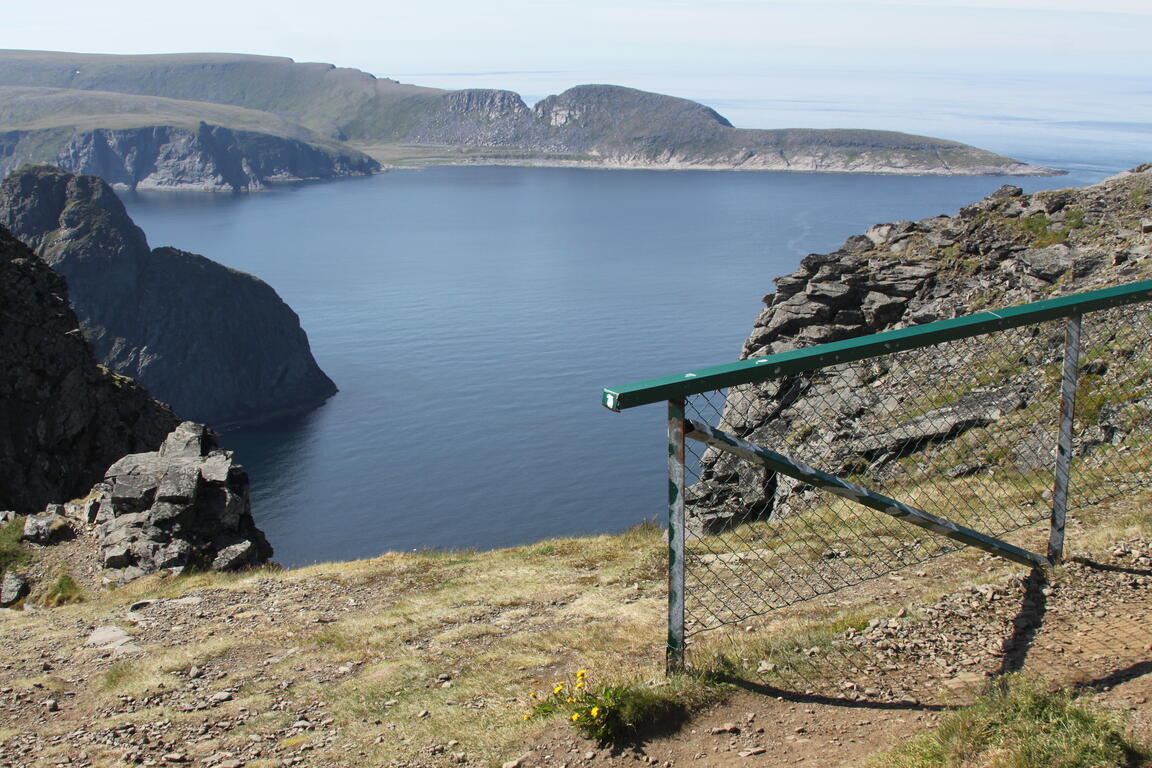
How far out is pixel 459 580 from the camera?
1438 cm

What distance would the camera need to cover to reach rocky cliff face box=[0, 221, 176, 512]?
4825cm

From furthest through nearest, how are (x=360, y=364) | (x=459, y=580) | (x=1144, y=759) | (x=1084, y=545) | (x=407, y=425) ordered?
1. (x=360, y=364)
2. (x=407, y=425)
3. (x=459, y=580)
4. (x=1084, y=545)
5. (x=1144, y=759)

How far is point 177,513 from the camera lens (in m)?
22.2

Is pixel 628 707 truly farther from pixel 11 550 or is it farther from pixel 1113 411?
pixel 11 550

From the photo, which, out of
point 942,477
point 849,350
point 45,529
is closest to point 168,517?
point 45,529

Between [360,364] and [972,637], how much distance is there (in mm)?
152713

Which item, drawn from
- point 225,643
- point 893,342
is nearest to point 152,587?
point 225,643

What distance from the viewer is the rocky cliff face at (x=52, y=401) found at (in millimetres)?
48250

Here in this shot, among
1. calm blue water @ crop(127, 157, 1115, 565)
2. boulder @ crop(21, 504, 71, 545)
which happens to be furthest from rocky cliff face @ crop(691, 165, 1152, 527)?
calm blue water @ crop(127, 157, 1115, 565)

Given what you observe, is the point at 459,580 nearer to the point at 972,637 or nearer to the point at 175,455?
the point at 972,637

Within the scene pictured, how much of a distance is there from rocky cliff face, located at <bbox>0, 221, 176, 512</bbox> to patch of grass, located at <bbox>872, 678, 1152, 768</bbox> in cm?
4635

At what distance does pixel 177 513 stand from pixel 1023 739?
67.0 feet

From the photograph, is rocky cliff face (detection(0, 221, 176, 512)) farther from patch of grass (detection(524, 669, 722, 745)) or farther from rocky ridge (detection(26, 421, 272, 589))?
patch of grass (detection(524, 669, 722, 745))

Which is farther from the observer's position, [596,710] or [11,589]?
[11,589]
